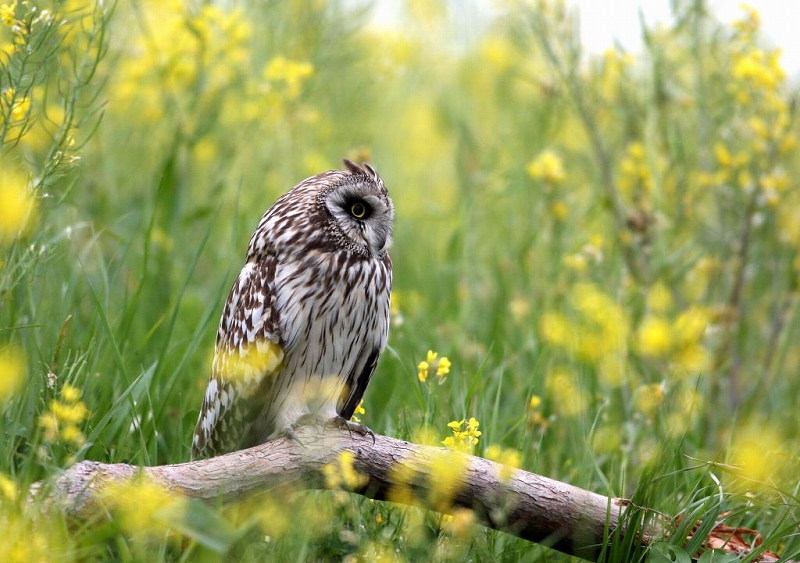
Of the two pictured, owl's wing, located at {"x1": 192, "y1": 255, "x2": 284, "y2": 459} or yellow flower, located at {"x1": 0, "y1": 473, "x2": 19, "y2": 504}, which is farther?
owl's wing, located at {"x1": 192, "y1": 255, "x2": 284, "y2": 459}

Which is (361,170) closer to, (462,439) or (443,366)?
(443,366)

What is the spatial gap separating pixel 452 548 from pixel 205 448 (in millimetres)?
1056

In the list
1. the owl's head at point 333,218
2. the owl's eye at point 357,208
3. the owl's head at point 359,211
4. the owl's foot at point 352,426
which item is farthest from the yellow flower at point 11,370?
the owl's eye at point 357,208

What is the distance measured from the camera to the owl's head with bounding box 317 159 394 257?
324 centimetres

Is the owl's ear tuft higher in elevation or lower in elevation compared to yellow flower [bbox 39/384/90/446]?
higher

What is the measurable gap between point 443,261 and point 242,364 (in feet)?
8.63

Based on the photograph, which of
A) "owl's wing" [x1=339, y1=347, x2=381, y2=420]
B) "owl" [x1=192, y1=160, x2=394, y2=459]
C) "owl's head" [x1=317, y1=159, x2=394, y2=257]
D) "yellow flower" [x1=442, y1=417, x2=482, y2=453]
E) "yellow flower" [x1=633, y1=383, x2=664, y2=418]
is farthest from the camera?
"yellow flower" [x1=633, y1=383, x2=664, y2=418]

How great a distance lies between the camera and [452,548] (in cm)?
265

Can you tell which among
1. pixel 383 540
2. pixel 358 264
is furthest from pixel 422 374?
pixel 383 540

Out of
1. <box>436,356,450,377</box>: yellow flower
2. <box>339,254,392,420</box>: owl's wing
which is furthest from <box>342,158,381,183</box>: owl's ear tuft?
<box>436,356,450,377</box>: yellow flower

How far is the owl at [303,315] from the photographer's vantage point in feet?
10.3

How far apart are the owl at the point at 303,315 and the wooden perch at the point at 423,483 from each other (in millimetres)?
378

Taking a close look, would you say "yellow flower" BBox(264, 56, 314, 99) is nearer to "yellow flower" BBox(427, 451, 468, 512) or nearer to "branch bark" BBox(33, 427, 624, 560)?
"branch bark" BBox(33, 427, 624, 560)

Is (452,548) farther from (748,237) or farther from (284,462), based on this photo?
(748,237)
